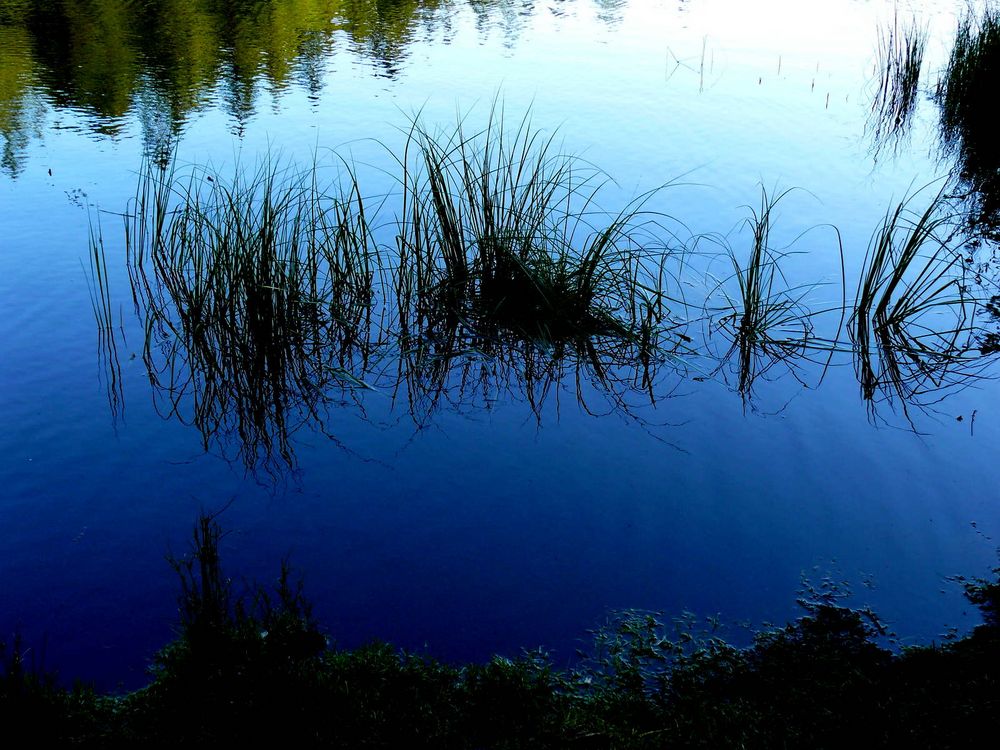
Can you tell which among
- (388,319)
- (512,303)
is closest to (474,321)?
(512,303)

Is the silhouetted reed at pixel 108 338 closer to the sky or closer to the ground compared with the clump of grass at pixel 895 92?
closer to the ground

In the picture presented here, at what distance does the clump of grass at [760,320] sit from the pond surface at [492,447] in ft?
0.08

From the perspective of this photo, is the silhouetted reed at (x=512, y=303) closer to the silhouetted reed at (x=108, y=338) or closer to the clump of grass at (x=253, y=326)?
the clump of grass at (x=253, y=326)

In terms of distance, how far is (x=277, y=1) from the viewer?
11.4 meters

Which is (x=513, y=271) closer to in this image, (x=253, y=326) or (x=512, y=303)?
(x=512, y=303)

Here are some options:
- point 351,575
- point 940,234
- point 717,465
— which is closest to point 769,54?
point 940,234

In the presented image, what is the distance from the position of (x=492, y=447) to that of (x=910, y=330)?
216 cm

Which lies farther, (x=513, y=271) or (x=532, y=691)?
(x=513, y=271)

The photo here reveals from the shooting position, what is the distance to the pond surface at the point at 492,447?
275 centimetres

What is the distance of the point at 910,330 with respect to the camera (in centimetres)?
436

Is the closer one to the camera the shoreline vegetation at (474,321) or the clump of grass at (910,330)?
the shoreline vegetation at (474,321)

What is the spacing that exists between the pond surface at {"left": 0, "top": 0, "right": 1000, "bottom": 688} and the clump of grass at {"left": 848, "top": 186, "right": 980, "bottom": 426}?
1.3 inches

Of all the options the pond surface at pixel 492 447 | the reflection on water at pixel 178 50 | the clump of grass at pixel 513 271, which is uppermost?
the reflection on water at pixel 178 50

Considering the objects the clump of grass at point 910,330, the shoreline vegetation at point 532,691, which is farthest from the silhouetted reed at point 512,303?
the shoreline vegetation at point 532,691
